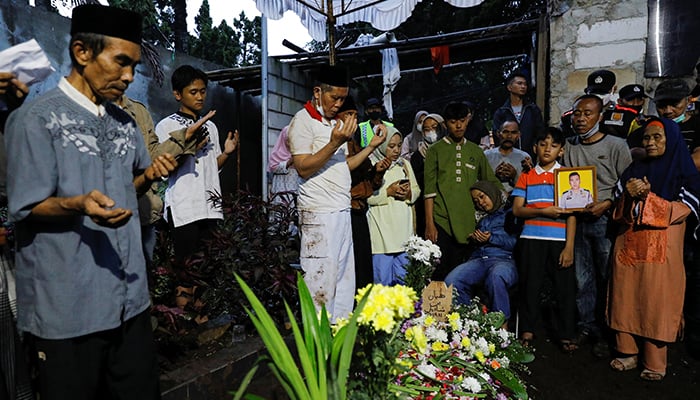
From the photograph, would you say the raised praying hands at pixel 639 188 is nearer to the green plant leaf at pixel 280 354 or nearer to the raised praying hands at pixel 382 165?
the raised praying hands at pixel 382 165

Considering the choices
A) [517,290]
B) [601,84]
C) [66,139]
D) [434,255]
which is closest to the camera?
[66,139]

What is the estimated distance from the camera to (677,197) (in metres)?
3.51

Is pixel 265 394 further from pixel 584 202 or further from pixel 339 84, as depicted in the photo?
pixel 584 202

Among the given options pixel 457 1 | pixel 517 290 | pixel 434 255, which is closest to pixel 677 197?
pixel 517 290

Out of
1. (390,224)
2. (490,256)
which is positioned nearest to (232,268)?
(390,224)

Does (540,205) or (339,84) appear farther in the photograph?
(540,205)

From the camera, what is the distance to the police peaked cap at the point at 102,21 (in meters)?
1.66

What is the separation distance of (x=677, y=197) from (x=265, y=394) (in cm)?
328

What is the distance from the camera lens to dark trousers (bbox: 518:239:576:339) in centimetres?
397

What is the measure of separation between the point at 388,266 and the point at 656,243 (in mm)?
2166

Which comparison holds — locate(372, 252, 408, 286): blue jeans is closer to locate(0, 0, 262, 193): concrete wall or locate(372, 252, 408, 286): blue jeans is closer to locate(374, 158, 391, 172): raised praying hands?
locate(374, 158, 391, 172): raised praying hands

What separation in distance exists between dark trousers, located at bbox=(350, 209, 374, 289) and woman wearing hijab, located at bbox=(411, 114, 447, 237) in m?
1.35

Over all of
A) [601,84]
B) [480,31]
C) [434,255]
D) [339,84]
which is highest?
[480,31]

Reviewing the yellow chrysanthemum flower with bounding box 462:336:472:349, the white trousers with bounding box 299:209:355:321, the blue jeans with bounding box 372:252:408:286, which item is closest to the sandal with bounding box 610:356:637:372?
the yellow chrysanthemum flower with bounding box 462:336:472:349
